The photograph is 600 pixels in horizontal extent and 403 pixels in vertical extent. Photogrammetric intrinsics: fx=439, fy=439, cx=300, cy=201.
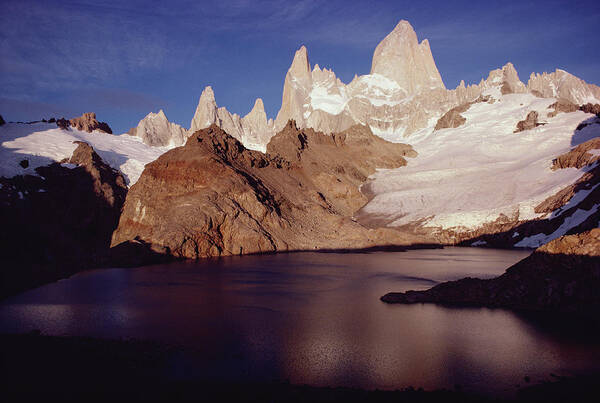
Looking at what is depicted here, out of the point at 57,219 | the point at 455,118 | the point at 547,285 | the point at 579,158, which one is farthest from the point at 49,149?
the point at 455,118

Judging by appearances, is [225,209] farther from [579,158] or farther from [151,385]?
[579,158]

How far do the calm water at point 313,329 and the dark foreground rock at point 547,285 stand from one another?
1.69m

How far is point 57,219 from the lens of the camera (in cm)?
6925

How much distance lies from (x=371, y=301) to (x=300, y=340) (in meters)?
9.67

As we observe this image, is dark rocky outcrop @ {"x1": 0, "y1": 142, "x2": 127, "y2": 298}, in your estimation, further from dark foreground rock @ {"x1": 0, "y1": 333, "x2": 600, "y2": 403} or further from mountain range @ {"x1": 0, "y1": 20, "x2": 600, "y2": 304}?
dark foreground rock @ {"x1": 0, "y1": 333, "x2": 600, "y2": 403}

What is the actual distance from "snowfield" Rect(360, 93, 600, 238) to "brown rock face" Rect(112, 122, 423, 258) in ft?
62.2

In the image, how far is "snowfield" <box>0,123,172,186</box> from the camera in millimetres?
75875

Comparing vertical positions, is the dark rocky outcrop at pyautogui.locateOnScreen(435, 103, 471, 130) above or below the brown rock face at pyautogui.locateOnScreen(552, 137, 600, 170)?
above

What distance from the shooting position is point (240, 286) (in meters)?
33.5

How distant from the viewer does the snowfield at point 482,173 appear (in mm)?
Result: 78562

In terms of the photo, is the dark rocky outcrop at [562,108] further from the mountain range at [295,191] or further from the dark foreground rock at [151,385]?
the dark foreground rock at [151,385]

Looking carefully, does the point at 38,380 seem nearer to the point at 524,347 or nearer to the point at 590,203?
the point at 524,347

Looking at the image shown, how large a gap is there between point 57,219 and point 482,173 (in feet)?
292

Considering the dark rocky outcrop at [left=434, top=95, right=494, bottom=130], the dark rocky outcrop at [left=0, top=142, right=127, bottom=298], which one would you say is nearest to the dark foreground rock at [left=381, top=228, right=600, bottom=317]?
the dark rocky outcrop at [left=0, top=142, right=127, bottom=298]
